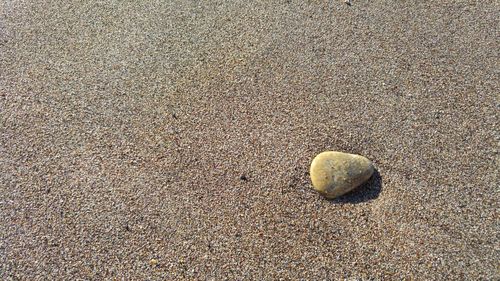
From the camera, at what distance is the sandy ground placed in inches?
84.2

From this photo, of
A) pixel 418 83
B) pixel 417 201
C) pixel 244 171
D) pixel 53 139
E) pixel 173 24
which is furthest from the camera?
pixel 173 24

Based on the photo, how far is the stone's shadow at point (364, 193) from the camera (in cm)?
233

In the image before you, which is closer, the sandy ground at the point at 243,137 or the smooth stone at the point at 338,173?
the sandy ground at the point at 243,137

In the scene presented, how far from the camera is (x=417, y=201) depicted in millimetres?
2295

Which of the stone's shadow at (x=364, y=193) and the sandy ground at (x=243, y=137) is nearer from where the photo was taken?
the sandy ground at (x=243, y=137)

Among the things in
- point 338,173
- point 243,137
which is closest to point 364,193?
point 338,173

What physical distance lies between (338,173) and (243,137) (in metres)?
0.56

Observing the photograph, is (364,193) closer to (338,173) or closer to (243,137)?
(338,173)

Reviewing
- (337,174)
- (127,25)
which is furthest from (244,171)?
(127,25)

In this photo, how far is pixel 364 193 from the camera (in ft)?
7.71

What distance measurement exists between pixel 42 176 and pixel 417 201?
1857mm

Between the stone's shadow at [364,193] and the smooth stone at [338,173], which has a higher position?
the smooth stone at [338,173]

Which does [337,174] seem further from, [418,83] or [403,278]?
[418,83]

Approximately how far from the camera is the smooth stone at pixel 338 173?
2.32 m
